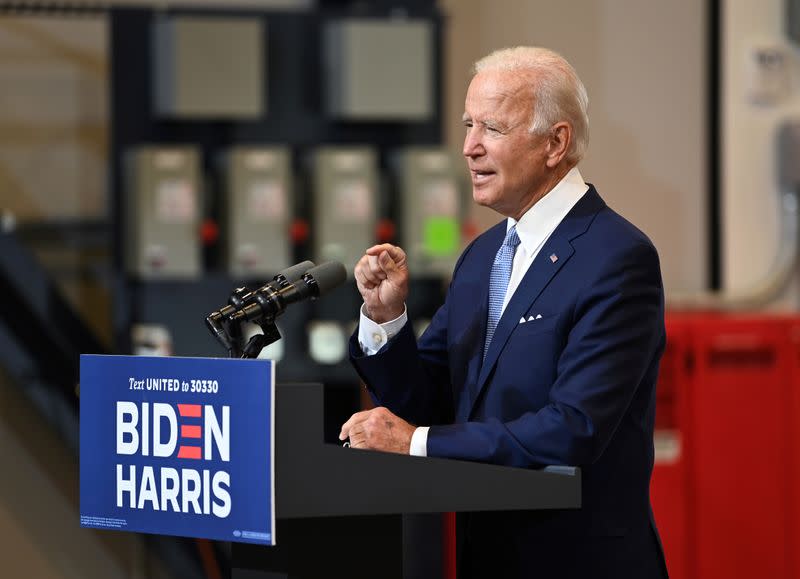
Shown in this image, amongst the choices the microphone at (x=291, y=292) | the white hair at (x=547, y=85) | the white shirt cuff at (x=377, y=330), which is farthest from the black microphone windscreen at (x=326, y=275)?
the white hair at (x=547, y=85)

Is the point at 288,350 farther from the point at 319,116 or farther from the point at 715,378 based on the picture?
the point at 715,378

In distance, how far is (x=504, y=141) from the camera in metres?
2.04

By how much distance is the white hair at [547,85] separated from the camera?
203 centimetres

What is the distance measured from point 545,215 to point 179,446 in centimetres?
75

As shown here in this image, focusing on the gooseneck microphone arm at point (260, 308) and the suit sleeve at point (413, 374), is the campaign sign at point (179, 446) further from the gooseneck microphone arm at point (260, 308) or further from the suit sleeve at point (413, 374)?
the suit sleeve at point (413, 374)

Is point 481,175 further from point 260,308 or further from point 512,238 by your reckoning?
point 260,308

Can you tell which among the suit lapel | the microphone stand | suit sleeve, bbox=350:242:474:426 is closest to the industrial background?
suit sleeve, bbox=350:242:474:426

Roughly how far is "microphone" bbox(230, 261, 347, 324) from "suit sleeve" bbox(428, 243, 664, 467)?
0.28 metres

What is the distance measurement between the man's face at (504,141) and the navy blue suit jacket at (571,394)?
0.32 feet

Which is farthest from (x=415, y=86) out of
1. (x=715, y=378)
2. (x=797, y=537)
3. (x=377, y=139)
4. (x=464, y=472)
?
(x=464, y=472)

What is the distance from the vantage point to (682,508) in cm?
478

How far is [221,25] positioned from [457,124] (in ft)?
4.08

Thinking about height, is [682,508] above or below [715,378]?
below

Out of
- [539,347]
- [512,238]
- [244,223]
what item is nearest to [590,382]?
[539,347]
